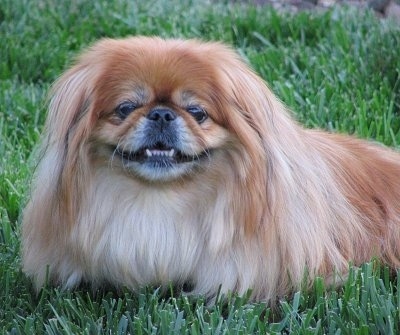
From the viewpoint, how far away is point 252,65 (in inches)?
229

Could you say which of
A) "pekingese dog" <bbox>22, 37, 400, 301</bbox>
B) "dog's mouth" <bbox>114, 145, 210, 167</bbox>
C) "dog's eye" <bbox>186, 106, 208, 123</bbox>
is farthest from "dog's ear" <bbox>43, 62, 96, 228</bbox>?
"dog's eye" <bbox>186, 106, 208, 123</bbox>

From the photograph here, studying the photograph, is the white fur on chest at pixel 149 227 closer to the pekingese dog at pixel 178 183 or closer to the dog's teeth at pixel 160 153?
the pekingese dog at pixel 178 183

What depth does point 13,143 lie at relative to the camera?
527cm

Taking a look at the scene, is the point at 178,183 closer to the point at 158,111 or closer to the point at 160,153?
the point at 160,153

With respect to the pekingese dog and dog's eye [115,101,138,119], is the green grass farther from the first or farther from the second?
dog's eye [115,101,138,119]

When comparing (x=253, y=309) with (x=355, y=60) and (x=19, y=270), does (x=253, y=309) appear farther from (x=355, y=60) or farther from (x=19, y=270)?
(x=355, y=60)

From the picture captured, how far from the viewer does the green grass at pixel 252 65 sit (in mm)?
3479

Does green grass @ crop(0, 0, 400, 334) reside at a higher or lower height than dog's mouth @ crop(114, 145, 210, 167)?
lower

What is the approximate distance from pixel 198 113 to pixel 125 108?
23 cm

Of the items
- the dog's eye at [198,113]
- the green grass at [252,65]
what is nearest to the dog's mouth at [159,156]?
the dog's eye at [198,113]

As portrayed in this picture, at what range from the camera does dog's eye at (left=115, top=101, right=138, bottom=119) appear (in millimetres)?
3383

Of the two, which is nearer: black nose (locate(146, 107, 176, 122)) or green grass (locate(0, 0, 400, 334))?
black nose (locate(146, 107, 176, 122))

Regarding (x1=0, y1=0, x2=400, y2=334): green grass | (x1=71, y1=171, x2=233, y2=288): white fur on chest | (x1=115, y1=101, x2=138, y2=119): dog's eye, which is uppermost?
(x1=115, y1=101, x2=138, y2=119): dog's eye

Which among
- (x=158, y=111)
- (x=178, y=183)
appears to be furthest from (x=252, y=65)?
(x=158, y=111)
